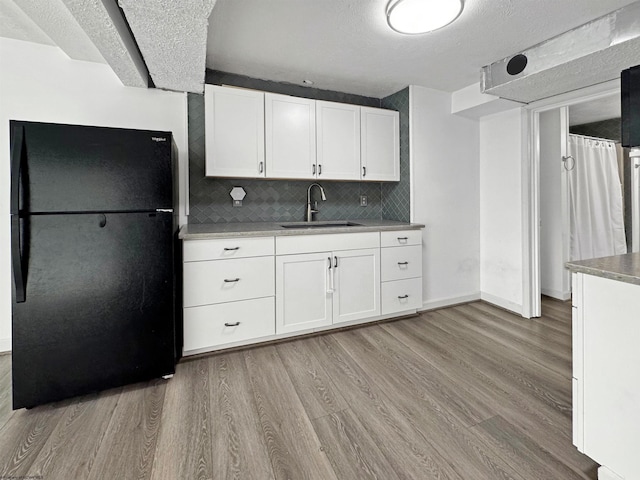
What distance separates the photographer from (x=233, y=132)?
2.62 m

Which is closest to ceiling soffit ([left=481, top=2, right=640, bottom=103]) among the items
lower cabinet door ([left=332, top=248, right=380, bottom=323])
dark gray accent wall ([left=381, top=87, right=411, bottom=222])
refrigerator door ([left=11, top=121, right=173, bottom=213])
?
dark gray accent wall ([left=381, top=87, right=411, bottom=222])

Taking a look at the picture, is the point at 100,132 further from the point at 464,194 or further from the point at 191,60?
the point at 464,194

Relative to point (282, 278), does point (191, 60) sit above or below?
above

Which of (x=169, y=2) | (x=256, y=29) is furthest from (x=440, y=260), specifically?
(x=169, y=2)

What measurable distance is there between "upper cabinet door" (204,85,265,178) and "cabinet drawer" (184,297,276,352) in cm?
112

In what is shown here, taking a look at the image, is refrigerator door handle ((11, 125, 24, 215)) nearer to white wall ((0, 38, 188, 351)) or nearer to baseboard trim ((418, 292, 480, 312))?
white wall ((0, 38, 188, 351))

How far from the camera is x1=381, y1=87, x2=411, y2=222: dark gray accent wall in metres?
3.21

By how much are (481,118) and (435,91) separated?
27.1 inches

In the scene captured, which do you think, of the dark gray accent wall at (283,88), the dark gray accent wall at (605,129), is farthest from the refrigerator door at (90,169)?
the dark gray accent wall at (605,129)

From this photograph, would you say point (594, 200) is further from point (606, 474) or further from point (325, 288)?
point (606, 474)

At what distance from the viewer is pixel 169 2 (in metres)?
1.47

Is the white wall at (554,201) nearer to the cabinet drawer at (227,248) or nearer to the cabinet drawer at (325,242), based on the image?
the cabinet drawer at (325,242)

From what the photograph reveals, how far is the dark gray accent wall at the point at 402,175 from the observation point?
3.21 m

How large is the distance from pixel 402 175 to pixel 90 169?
107 inches
